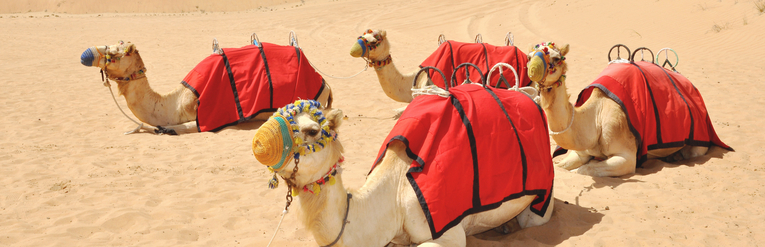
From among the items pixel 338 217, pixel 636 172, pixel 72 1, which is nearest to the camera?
pixel 338 217

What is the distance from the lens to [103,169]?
19.2 feet

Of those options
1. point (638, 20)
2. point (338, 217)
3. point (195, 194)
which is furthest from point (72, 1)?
point (338, 217)

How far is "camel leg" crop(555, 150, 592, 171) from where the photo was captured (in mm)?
5984

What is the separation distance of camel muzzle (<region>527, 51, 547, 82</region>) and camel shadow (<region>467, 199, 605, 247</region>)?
113cm

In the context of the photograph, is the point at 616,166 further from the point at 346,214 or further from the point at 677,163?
the point at 346,214

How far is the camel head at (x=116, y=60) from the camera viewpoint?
6773 mm

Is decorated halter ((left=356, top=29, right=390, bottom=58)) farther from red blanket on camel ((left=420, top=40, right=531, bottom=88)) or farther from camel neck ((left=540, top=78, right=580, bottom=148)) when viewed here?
camel neck ((left=540, top=78, right=580, bottom=148))

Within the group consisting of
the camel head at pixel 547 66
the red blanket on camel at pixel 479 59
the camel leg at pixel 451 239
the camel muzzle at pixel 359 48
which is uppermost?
the camel head at pixel 547 66

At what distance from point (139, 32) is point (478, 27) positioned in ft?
40.9

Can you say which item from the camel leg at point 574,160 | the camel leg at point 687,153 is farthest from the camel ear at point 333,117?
the camel leg at point 687,153

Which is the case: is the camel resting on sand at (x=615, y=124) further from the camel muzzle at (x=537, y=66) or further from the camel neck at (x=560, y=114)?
the camel muzzle at (x=537, y=66)

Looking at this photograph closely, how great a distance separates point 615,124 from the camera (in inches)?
214

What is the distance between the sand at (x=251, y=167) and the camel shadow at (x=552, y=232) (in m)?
0.02

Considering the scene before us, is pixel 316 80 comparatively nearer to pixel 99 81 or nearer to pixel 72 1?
pixel 99 81
